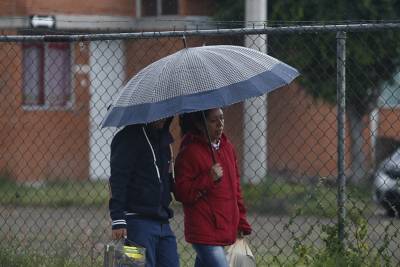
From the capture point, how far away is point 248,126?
1541 cm

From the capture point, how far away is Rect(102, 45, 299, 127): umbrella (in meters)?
5.95

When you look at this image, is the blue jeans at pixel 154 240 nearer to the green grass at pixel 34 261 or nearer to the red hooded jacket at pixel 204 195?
the red hooded jacket at pixel 204 195

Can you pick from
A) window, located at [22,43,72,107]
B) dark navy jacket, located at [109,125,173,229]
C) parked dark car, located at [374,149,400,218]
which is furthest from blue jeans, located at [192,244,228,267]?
window, located at [22,43,72,107]

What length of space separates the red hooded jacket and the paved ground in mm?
1034

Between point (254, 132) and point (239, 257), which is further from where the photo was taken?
point (254, 132)

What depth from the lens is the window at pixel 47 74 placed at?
1862cm

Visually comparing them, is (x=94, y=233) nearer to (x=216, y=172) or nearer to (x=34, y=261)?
(x=34, y=261)

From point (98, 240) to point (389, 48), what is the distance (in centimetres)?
788

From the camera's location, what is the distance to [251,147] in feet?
47.4

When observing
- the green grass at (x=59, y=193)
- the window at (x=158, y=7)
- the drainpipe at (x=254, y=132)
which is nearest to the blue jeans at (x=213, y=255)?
the green grass at (x=59, y=193)

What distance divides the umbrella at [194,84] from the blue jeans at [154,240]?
2.19 ft

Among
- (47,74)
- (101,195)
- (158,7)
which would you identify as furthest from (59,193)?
(158,7)

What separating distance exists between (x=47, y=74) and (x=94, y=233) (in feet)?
29.4

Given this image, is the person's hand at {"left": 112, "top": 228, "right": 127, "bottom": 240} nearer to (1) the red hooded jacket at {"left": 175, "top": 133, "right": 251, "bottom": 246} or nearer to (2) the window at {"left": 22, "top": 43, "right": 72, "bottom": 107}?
(1) the red hooded jacket at {"left": 175, "top": 133, "right": 251, "bottom": 246}
